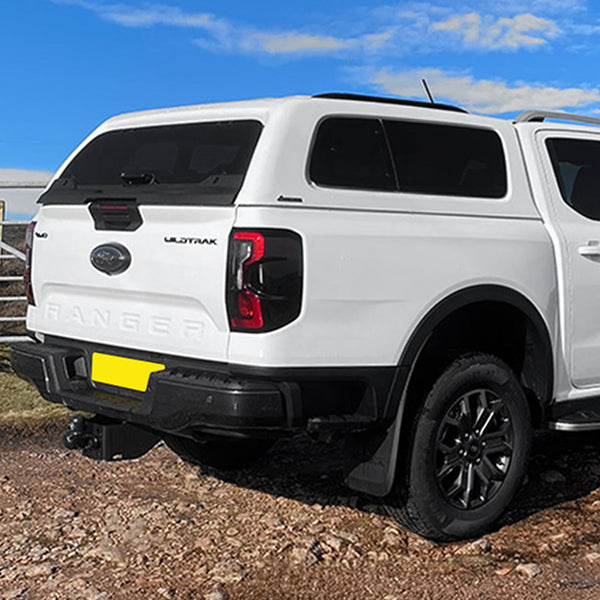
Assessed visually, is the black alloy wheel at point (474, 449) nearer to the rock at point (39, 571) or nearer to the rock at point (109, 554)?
the rock at point (109, 554)

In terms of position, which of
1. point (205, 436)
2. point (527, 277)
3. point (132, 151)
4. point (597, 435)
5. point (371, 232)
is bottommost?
point (597, 435)

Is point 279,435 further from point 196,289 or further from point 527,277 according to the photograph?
point 527,277

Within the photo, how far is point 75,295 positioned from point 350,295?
138 cm

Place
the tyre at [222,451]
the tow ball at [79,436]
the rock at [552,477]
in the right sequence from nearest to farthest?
the tow ball at [79,436]
the tyre at [222,451]
the rock at [552,477]

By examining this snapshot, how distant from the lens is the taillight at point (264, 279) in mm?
3295

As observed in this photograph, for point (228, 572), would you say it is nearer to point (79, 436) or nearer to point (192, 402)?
point (192, 402)

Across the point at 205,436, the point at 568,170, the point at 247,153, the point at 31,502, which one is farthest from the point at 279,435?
the point at 568,170

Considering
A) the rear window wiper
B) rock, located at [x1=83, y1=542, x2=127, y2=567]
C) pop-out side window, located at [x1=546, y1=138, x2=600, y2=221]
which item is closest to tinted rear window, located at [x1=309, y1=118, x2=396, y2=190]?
the rear window wiper

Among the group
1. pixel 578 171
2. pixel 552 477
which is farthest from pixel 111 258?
pixel 552 477

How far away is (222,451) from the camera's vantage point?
500 centimetres

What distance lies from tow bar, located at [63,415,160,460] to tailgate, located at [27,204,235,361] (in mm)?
428

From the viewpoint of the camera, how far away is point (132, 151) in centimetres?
415

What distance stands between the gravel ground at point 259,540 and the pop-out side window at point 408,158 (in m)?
1.60

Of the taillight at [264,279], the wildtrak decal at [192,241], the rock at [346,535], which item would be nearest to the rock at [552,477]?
the rock at [346,535]
